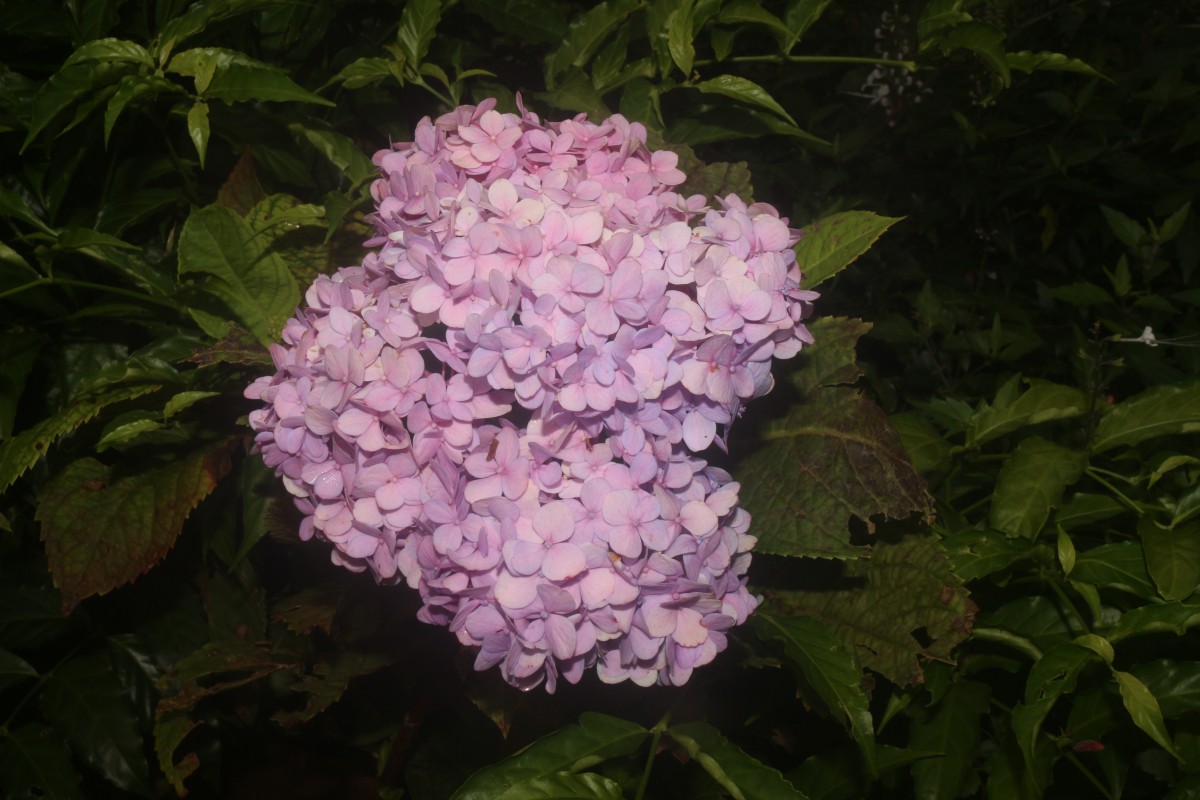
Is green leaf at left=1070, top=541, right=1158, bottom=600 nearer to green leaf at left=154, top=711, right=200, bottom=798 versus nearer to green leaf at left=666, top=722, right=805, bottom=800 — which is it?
green leaf at left=666, top=722, right=805, bottom=800

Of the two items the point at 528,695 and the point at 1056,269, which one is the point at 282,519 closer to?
the point at 528,695

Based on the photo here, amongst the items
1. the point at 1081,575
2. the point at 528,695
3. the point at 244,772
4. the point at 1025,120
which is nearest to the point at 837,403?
the point at 1081,575

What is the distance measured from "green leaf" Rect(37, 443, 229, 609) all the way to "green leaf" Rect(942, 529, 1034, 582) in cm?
70

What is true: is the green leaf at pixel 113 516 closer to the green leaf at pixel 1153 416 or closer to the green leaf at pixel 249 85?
the green leaf at pixel 249 85

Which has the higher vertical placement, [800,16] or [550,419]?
[800,16]

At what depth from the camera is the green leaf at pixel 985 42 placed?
0.81 meters

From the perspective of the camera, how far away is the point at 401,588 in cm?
86

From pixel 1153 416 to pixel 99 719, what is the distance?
3.96 feet

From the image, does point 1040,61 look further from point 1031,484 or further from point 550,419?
point 550,419

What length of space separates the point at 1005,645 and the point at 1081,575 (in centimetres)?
10

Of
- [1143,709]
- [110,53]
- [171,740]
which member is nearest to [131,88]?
[110,53]

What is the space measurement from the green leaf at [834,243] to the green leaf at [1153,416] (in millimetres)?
352

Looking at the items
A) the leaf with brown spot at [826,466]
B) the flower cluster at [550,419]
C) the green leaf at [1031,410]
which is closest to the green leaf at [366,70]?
the flower cluster at [550,419]

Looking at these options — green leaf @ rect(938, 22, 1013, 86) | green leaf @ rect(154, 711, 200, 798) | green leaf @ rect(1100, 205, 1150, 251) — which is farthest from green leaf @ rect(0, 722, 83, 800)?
green leaf @ rect(1100, 205, 1150, 251)
